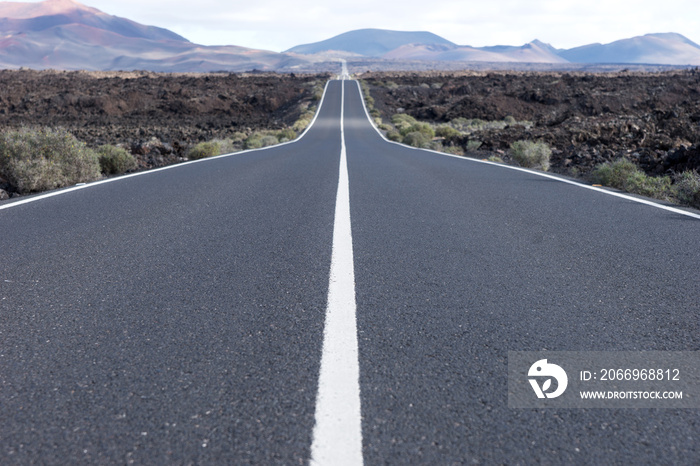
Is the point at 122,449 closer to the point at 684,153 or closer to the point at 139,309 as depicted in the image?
the point at 139,309

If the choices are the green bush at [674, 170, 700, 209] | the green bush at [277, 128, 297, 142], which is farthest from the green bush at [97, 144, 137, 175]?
the green bush at [277, 128, 297, 142]

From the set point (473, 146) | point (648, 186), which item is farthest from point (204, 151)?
point (648, 186)

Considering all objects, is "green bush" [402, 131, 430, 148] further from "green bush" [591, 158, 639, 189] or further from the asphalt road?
the asphalt road

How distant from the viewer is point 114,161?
589 inches

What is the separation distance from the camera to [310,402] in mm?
2525

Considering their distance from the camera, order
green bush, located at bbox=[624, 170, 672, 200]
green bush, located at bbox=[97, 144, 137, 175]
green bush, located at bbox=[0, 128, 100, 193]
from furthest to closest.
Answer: green bush, located at bbox=[97, 144, 137, 175] < green bush, located at bbox=[0, 128, 100, 193] < green bush, located at bbox=[624, 170, 672, 200]

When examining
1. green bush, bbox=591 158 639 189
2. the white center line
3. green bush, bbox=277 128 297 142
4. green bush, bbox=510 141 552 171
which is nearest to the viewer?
the white center line

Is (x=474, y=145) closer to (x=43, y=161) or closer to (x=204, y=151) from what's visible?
(x=204, y=151)

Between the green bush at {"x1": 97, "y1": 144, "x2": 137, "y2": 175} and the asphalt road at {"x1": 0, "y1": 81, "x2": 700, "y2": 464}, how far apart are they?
26.1ft

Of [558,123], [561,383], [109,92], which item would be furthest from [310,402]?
[109,92]

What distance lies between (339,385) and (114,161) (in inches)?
553

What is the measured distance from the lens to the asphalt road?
2264 mm

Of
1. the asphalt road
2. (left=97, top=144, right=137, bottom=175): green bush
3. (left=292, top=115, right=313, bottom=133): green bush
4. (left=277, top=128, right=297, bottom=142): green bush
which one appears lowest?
(left=292, top=115, right=313, bottom=133): green bush

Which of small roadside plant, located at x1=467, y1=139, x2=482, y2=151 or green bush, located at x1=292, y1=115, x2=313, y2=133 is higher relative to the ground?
small roadside plant, located at x1=467, y1=139, x2=482, y2=151
